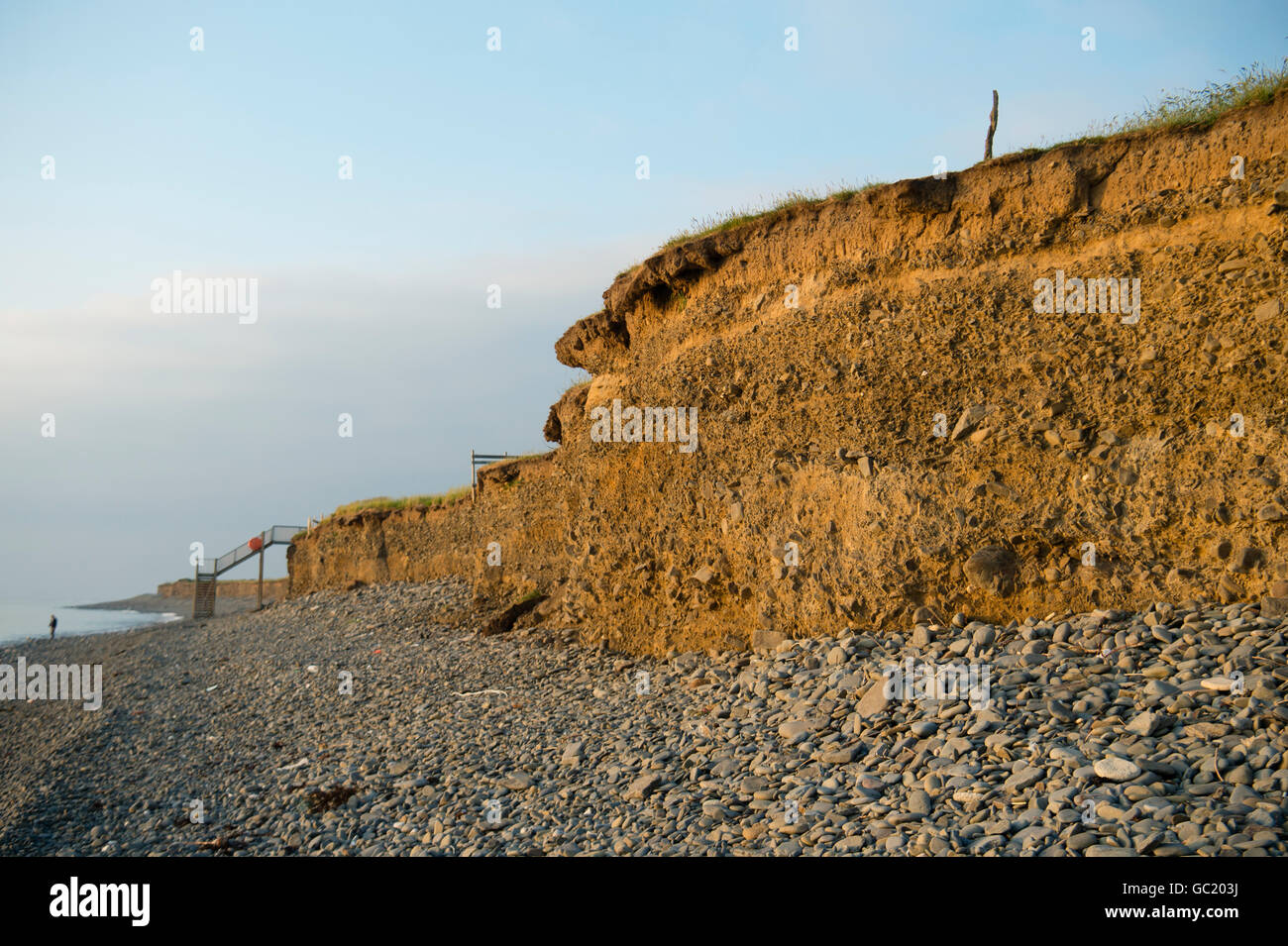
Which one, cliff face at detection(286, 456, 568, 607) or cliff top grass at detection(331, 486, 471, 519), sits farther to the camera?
cliff top grass at detection(331, 486, 471, 519)

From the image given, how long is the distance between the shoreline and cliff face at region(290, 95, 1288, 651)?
0.69 metres

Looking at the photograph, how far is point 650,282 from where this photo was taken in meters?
14.0

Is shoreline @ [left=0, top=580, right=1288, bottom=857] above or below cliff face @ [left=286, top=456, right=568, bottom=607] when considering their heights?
below

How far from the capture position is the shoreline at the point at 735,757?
5941 millimetres

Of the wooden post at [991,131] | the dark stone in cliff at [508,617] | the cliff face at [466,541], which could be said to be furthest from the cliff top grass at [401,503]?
the wooden post at [991,131]

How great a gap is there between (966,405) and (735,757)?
5.29 m

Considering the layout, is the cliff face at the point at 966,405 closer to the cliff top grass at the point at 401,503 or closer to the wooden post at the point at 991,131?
the wooden post at the point at 991,131

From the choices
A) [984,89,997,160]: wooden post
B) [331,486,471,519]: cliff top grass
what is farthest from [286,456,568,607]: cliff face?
[984,89,997,160]: wooden post

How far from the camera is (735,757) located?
8.22 metres

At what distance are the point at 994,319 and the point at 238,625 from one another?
1019 inches

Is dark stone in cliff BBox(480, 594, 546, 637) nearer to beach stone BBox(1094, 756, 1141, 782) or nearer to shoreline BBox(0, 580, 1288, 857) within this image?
shoreline BBox(0, 580, 1288, 857)

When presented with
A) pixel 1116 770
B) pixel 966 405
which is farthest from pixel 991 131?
pixel 1116 770

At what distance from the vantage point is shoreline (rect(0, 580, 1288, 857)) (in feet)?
19.5

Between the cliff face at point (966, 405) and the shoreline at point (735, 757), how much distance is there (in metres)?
0.69
